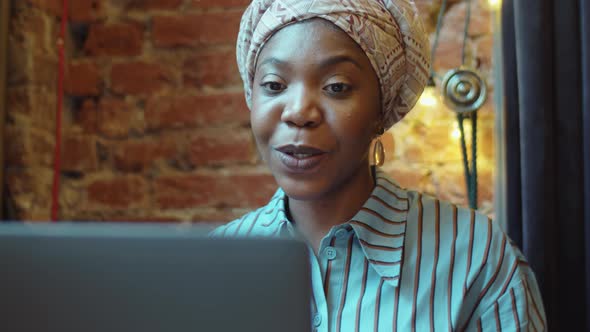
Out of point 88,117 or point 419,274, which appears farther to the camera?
point 88,117

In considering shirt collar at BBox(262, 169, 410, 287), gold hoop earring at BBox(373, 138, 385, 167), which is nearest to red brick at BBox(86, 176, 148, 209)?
shirt collar at BBox(262, 169, 410, 287)

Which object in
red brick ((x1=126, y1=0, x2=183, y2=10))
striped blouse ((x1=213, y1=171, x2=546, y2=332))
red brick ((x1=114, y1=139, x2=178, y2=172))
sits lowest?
striped blouse ((x1=213, y1=171, x2=546, y2=332))

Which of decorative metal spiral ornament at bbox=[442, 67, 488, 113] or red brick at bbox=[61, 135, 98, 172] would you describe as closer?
decorative metal spiral ornament at bbox=[442, 67, 488, 113]

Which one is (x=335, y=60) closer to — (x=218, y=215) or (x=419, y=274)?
(x=419, y=274)

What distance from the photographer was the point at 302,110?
80cm

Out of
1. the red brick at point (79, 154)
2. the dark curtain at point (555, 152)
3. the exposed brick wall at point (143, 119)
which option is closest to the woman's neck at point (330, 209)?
the dark curtain at point (555, 152)

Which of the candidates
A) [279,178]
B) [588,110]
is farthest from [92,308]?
[588,110]

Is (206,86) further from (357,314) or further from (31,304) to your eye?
(31,304)

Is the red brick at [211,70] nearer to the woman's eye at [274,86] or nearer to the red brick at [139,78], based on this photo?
the red brick at [139,78]

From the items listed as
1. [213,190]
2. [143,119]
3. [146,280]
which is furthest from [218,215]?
[146,280]

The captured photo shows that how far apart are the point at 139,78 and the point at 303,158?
70 cm

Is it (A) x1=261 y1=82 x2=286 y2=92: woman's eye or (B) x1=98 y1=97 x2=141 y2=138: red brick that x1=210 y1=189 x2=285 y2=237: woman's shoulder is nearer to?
(A) x1=261 y1=82 x2=286 y2=92: woman's eye

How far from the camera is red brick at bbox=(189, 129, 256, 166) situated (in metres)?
1.35

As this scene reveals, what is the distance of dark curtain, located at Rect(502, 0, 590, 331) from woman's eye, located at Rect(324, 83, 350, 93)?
0.31 meters
